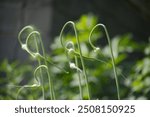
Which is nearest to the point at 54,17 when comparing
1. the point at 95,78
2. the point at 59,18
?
the point at 59,18

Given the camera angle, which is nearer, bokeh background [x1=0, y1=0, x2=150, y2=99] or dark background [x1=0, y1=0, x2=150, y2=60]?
bokeh background [x1=0, y1=0, x2=150, y2=99]

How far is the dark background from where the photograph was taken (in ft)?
9.10

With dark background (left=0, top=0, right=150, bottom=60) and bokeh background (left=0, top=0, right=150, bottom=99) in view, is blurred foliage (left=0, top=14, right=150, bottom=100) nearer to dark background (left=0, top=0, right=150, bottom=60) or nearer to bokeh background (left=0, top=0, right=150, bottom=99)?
bokeh background (left=0, top=0, right=150, bottom=99)

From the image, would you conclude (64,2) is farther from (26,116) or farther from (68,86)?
(26,116)

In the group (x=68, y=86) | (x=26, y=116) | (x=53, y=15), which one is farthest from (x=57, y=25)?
(x=26, y=116)

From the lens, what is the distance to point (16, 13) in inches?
111

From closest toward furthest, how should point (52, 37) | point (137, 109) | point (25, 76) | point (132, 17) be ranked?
point (137, 109) → point (25, 76) → point (52, 37) → point (132, 17)

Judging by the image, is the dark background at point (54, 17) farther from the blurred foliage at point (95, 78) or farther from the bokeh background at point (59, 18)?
the blurred foliage at point (95, 78)

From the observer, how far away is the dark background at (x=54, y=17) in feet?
9.10

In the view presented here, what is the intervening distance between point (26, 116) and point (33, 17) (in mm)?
2089

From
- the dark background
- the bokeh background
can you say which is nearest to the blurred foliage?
the bokeh background

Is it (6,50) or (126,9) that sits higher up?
(126,9)

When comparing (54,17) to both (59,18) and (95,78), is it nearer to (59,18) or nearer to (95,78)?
(59,18)

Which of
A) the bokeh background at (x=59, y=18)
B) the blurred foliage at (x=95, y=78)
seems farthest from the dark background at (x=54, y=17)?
the blurred foliage at (x=95, y=78)
